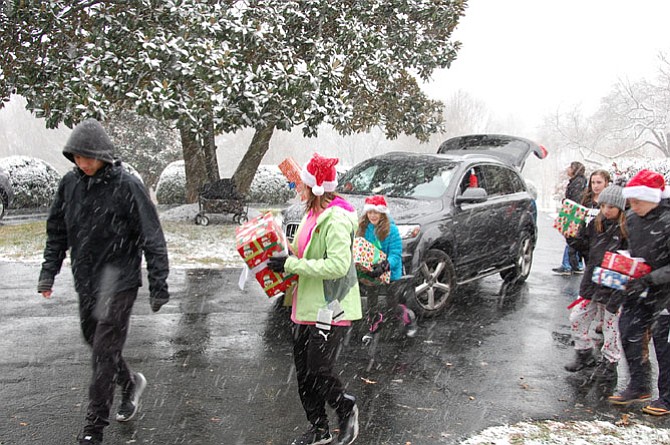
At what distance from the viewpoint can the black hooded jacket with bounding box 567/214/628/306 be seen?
5434mm

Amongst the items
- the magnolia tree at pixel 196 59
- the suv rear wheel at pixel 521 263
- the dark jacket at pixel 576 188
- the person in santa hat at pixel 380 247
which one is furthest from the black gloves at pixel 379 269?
the magnolia tree at pixel 196 59

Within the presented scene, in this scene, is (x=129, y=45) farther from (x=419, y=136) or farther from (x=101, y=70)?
(x=419, y=136)

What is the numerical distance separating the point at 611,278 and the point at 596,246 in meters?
0.79

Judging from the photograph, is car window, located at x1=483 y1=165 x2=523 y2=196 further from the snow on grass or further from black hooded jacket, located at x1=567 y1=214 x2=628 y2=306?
the snow on grass

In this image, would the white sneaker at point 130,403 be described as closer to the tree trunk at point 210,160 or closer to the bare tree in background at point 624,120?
the tree trunk at point 210,160

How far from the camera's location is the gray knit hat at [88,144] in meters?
3.65

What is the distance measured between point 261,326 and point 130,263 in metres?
3.15

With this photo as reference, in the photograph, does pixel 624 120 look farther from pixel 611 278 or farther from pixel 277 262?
pixel 277 262

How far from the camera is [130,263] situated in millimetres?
3863

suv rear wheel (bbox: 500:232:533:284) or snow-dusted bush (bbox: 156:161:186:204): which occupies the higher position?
suv rear wheel (bbox: 500:232:533:284)

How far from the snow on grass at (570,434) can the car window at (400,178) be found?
3.60m

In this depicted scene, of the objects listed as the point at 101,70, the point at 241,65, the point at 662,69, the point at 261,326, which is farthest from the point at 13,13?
the point at 662,69

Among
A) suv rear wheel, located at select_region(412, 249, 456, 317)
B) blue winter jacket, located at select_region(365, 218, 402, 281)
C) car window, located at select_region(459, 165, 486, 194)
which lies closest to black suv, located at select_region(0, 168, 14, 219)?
car window, located at select_region(459, 165, 486, 194)

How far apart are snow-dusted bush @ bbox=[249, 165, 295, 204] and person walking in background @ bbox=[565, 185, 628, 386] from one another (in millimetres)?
19257
